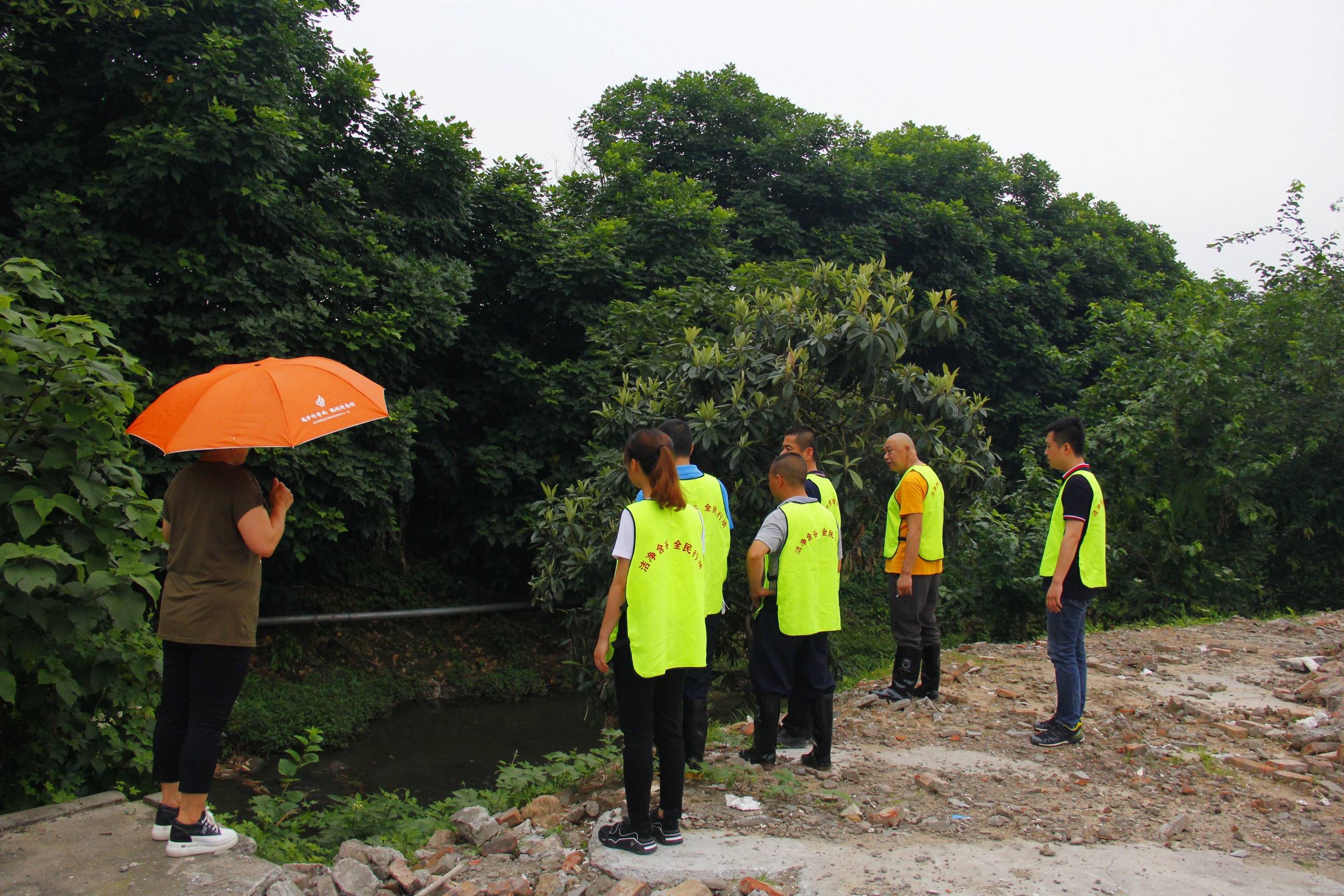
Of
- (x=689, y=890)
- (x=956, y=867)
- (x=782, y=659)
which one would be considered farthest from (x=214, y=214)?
(x=956, y=867)

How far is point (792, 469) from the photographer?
191 inches

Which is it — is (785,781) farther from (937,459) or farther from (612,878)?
(937,459)

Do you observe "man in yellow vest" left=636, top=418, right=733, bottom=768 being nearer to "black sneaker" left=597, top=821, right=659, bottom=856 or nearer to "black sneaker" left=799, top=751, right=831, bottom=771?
"black sneaker" left=799, top=751, right=831, bottom=771

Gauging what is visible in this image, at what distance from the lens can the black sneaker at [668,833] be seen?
3.88 metres

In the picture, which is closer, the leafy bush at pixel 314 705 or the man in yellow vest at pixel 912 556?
the man in yellow vest at pixel 912 556

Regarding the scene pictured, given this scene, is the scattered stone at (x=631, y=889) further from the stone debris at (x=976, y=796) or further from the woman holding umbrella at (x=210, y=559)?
the woman holding umbrella at (x=210, y=559)

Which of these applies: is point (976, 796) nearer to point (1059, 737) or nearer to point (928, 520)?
point (1059, 737)

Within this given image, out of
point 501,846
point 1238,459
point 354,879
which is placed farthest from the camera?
point 1238,459

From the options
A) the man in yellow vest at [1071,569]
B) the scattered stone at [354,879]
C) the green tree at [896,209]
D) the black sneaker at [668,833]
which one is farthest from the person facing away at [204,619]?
the green tree at [896,209]

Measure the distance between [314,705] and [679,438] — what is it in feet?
27.5

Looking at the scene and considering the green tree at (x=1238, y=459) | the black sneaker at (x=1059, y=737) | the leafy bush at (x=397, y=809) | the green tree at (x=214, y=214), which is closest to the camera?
the leafy bush at (x=397, y=809)

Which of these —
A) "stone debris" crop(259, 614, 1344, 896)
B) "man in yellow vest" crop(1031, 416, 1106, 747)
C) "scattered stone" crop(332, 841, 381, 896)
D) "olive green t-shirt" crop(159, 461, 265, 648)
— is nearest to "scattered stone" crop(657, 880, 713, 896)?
"stone debris" crop(259, 614, 1344, 896)

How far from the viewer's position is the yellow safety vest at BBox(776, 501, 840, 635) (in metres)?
4.77

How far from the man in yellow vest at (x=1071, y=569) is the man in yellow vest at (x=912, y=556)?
29.2 inches
